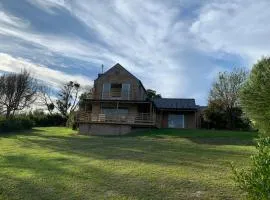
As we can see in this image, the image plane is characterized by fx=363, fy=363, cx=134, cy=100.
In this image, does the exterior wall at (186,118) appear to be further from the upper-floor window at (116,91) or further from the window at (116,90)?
the window at (116,90)

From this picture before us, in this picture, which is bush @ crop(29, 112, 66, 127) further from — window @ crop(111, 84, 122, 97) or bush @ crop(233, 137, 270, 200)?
bush @ crop(233, 137, 270, 200)

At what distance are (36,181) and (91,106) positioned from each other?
29.2m

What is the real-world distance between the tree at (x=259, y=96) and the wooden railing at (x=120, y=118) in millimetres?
16133

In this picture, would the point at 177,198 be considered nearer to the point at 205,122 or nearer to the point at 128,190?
the point at 128,190

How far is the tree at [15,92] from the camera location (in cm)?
5175

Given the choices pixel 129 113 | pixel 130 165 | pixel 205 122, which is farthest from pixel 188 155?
pixel 205 122

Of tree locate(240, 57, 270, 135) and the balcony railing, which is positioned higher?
the balcony railing

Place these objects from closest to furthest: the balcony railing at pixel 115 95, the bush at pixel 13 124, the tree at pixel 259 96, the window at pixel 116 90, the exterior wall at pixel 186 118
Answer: the tree at pixel 259 96 < the bush at pixel 13 124 < the balcony railing at pixel 115 95 < the window at pixel 116 90 < the exterior wall at pixel 186 118

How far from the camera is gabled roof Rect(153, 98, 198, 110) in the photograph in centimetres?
4235

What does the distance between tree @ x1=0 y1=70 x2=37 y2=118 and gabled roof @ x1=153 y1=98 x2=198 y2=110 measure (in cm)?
2086

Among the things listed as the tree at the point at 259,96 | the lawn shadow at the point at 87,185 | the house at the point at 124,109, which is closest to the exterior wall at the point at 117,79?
the house at the point at 124,109

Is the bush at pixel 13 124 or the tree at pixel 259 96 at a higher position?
the tree at pixel 259 96

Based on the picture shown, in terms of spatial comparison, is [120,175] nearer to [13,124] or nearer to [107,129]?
[107,129]

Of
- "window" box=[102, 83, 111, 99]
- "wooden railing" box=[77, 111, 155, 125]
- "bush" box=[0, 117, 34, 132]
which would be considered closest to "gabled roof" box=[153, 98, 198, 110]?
"wooden railing" box=[77, 111, 155, 125]
